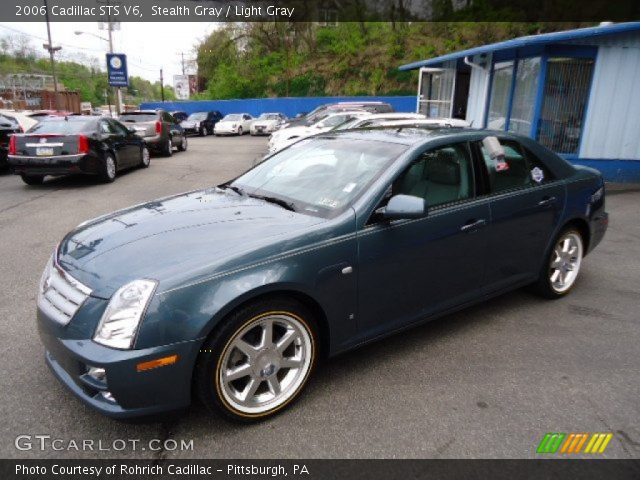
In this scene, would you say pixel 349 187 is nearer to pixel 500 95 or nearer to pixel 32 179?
pixel 32 179

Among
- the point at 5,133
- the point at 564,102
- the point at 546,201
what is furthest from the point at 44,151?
the point at 564,102

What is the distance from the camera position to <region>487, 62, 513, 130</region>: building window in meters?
12.2

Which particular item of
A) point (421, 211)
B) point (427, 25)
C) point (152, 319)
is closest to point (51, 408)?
point (152, 319)

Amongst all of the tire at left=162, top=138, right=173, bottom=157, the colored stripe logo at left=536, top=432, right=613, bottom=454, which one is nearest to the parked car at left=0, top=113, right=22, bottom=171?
the tire at left=162, top=138, right=173, bottom=157

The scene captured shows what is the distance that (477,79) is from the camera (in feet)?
47.6

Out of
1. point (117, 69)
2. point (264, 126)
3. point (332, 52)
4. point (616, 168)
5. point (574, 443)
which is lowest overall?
point (574, 443)

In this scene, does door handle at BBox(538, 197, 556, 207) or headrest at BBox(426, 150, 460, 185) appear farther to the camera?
door handle at BBox(538, 197, 556, 207)

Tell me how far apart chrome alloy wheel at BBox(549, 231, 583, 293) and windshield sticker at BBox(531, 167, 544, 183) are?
0.61 m

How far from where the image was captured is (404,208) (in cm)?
287

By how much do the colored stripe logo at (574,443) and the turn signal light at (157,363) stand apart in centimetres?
195

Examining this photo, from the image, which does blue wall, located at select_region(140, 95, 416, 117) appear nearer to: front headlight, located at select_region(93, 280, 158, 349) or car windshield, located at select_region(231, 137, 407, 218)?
car windshield, located at select_region(231, 137, 407, 218)

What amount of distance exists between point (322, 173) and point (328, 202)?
46 centimetres

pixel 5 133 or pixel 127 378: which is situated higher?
pixel 5 133

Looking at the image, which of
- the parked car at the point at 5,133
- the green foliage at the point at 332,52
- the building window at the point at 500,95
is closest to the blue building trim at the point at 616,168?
the building window at the point at 500,95
